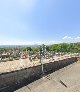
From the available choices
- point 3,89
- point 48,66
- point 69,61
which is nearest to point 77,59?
point 69,61

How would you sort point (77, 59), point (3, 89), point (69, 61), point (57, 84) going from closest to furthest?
point (3, 89)
point (57, 84)
point (69, 61)
point (77, 59)

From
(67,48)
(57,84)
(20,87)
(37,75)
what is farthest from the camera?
(67,48)

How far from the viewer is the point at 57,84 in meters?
26.8

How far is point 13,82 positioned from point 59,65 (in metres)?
18.0

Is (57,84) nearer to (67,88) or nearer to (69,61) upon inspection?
(67,88)

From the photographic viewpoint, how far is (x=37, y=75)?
2889 cm

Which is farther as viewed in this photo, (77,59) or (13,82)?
(77,59)

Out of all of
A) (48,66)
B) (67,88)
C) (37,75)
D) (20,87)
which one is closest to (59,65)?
(48,66)

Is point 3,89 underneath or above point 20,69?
underneath

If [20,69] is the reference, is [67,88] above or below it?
below

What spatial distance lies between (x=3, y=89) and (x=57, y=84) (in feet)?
28.2

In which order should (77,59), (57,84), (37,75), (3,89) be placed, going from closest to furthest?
(3,89) → (57,84) → (37,75) → (77,59)

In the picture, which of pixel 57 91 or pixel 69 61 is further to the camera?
pixel 69 61

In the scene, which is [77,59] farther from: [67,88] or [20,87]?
[20,87]
